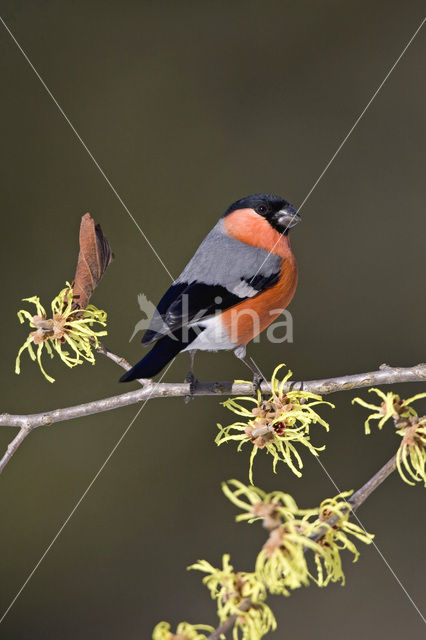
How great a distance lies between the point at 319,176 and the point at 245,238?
1670 mm

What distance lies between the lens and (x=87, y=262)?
1.41 meters

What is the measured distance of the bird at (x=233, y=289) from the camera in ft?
4.90

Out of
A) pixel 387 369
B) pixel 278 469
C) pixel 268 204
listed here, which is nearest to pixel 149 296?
pixel 278 469

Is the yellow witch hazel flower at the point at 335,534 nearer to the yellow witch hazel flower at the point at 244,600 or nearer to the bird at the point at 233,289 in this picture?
the yellow witch hazel flower at the point at 244,600

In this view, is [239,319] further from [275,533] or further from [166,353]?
[275,533]

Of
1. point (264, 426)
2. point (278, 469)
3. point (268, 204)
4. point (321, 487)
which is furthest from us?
point (321, 487)

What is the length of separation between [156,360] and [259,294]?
34 centimetres

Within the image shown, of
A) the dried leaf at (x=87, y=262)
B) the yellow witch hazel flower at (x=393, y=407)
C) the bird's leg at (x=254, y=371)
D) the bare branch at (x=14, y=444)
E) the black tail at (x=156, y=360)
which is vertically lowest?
the bird's leg at (x=254, y=371)

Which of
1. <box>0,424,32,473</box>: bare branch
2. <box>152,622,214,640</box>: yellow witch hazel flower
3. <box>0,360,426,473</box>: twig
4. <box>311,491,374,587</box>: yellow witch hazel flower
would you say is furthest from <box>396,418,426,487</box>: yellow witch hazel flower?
<box>0,424,32,473</box>: bare branch

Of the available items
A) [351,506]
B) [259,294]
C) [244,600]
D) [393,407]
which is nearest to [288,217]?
[259,294]

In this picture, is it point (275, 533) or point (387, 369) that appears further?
point (387, 369)

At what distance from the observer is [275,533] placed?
805mm

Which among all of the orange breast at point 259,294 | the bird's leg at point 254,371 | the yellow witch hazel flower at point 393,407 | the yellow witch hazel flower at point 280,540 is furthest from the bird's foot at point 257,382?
the yellow witch hazel flower at point 280,540

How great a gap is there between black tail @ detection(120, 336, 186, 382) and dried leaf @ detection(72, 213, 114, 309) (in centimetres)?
18
